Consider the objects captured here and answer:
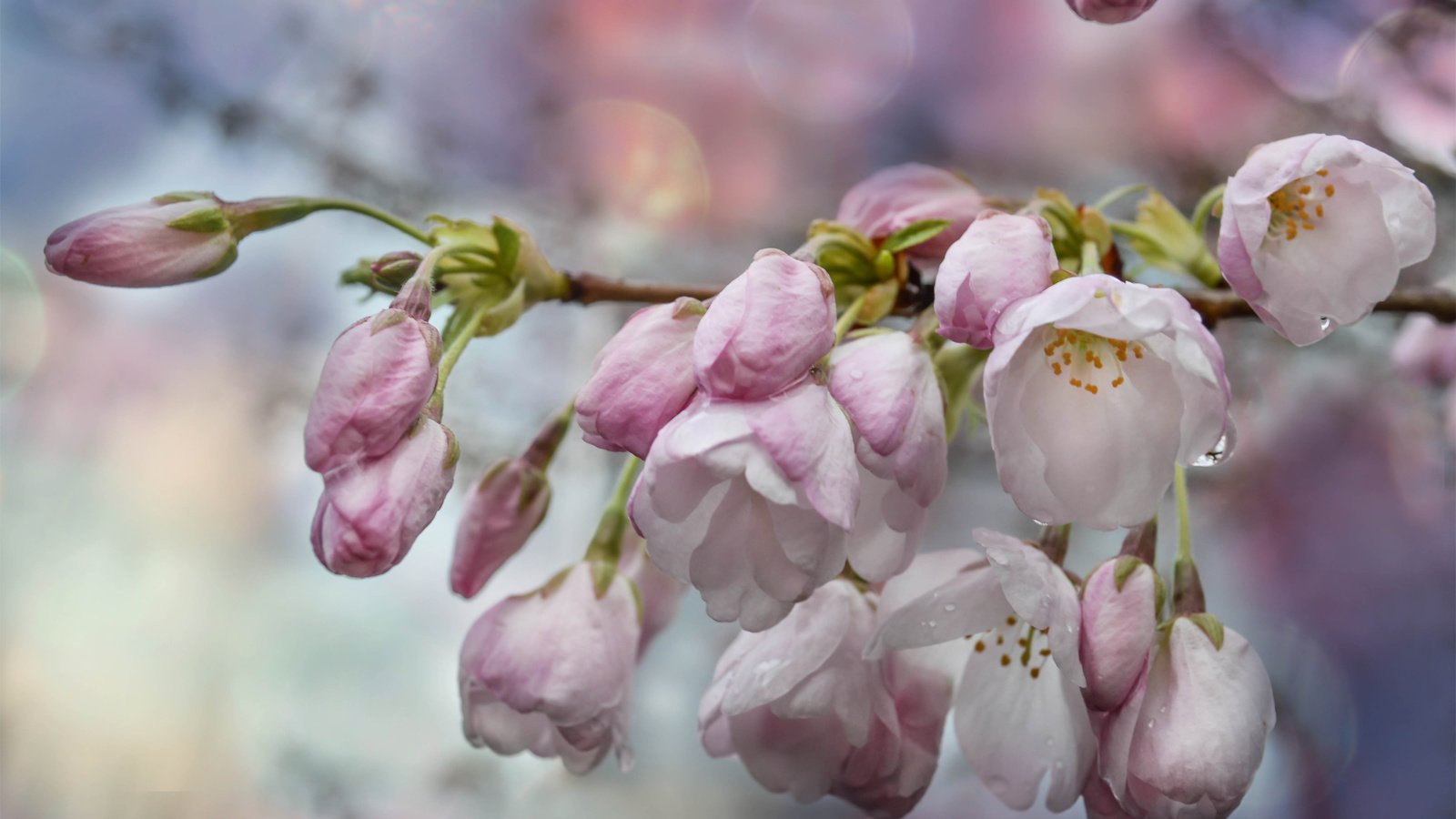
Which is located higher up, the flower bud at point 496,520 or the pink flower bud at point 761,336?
the pink flower bud at point 761,336

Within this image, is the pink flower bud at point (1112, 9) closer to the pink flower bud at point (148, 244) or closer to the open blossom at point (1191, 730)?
the open blossom at point (1191, 730)

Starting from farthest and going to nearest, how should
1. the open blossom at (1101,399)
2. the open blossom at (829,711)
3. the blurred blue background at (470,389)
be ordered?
the blurred blue background at (470,389) < the open blossom at (829,711) < the open blossom at (1101,399)

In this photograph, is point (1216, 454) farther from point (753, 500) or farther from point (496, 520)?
point (496, 520)

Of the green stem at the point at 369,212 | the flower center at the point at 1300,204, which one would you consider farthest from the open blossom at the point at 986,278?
the green stem at the point at 369,212

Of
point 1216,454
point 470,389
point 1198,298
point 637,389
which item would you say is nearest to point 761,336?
point 637,389

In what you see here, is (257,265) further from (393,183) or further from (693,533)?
(693,533)

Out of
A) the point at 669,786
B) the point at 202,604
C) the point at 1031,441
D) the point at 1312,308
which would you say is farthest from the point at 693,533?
the point at 202,604

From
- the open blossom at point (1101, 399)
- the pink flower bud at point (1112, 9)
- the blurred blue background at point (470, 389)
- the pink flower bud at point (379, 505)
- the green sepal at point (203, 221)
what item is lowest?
the blurred blue background at point (470, 389)
